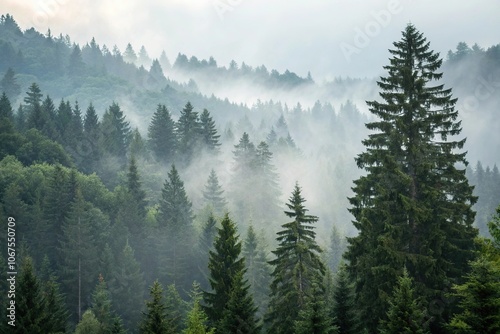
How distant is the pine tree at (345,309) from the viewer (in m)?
26.3

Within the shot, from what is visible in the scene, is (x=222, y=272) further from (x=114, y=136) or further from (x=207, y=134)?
(x=114, y=136)

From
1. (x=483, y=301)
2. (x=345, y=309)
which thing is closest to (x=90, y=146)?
(x=345, y=309)

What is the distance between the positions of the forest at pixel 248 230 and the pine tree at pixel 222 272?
10 cm

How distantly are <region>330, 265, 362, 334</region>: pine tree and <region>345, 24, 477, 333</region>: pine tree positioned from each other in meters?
1.92

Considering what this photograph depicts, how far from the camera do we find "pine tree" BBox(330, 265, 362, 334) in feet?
86.2

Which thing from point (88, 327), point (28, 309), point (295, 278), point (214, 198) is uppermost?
point (214, 198)

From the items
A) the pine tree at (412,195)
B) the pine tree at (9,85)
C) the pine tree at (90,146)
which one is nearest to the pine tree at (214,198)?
the pine tree at (90,146)

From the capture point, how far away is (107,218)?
67.0 meters

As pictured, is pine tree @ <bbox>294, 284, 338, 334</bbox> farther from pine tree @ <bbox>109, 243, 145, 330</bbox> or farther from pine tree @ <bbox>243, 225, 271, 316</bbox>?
pine tree @ <bbox>109, 243, 145, 330</bbox>

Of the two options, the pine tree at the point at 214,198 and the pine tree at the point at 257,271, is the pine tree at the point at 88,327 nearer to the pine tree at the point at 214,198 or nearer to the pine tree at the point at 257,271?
the pine tree at the point at 257,271

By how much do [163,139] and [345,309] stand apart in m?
78.0

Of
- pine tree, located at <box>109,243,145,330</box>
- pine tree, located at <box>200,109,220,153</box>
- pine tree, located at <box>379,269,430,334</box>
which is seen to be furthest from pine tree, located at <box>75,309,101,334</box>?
pine tree, located at <box>200,109,220,153</box>

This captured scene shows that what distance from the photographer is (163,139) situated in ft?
325

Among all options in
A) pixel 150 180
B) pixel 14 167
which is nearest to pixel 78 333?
pixel 14 167
